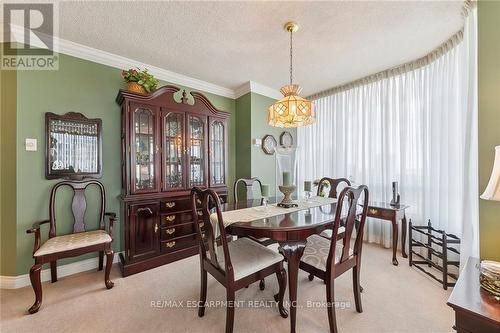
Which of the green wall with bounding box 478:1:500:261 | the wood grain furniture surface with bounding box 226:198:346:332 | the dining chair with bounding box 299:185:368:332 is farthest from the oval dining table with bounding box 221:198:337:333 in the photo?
the green wall with bounding box 478:1:500:261

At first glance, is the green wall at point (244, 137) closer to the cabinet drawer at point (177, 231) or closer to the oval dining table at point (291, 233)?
the cabinet drawer at point (177, 231)

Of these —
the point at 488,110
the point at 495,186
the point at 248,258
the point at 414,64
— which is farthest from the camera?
the point at 414,64

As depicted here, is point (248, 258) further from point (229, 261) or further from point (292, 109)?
point (292, 109)

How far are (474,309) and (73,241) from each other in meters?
2.91

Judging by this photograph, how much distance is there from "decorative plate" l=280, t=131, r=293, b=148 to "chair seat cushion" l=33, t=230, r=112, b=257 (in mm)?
3148

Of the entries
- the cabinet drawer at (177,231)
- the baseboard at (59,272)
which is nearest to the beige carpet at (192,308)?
the baseboard at (59,272)

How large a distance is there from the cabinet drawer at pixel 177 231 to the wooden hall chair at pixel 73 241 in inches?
22.4

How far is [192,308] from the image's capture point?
5.79ft

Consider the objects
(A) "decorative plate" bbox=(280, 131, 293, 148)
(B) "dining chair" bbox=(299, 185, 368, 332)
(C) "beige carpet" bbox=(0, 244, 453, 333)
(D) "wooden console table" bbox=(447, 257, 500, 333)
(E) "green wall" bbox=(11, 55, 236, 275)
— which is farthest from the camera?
(A) "decorative plate" bbox=(280, 131, 293, 148)

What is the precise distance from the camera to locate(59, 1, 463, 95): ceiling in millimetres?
1820

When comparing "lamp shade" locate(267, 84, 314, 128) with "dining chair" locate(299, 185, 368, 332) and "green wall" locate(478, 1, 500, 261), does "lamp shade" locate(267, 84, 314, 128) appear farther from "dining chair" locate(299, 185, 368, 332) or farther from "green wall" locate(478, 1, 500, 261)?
"green wall" locate(478, 1, 500, 261)

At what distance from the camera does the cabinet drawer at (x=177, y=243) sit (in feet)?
8.37

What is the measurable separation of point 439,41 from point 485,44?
1286mm

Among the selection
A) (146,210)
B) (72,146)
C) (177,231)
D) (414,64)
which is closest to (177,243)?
(177,231)
